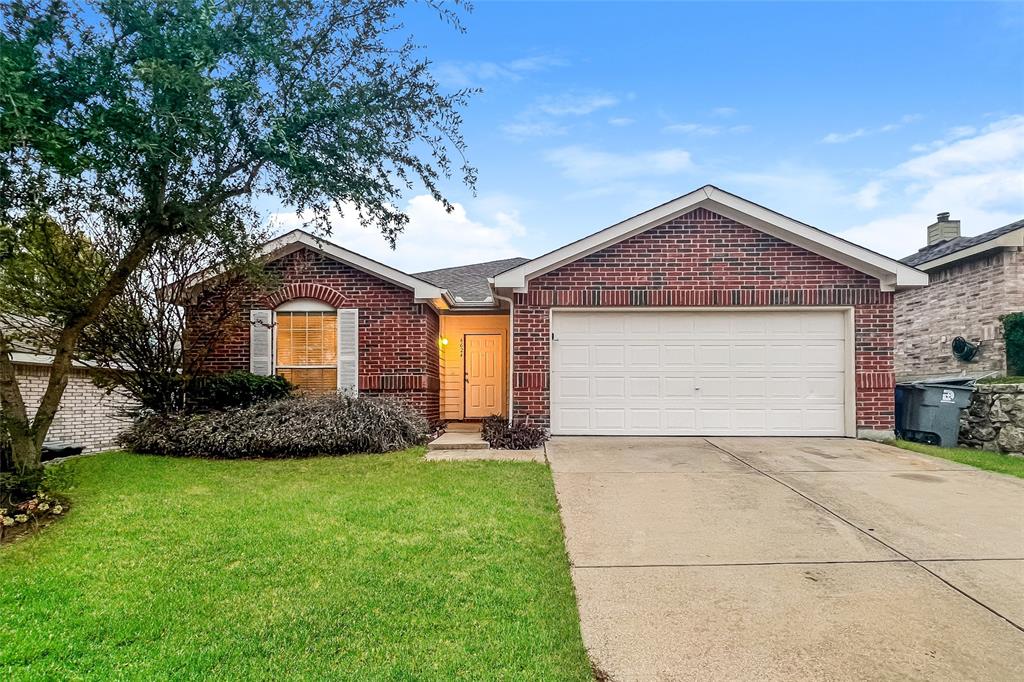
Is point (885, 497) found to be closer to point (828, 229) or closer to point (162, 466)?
point (828, 229)

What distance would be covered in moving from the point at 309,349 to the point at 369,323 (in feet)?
4.12

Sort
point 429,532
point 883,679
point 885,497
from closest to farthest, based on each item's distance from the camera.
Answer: point 883,679
point 429,532
point 885,497

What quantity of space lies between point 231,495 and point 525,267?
18.5 ft

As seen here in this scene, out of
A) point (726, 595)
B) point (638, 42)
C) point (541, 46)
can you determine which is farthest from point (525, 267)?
point (726, 595)

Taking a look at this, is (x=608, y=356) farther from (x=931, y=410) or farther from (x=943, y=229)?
(x=943, y=229)

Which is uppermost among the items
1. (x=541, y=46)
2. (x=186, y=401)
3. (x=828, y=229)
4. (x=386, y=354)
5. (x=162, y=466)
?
(x=541, y=46)

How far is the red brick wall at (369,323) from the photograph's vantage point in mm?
10344

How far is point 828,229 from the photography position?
9289 mm

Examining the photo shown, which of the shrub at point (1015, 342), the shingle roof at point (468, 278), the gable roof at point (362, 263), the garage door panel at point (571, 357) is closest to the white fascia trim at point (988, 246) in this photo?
the shrub at point (1015, 342)

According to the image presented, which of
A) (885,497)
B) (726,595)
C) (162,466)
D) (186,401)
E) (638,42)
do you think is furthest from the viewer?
(638,42)

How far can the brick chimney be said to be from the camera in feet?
50.3

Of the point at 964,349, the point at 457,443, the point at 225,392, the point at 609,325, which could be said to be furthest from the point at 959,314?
the point at 225,392

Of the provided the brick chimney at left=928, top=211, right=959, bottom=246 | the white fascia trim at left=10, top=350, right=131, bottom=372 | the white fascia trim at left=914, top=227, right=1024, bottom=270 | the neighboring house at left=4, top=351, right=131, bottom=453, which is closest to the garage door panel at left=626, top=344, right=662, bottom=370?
the white fascia trim at left=914, top=227, right=1024, bottom=270

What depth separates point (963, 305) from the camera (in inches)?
484
